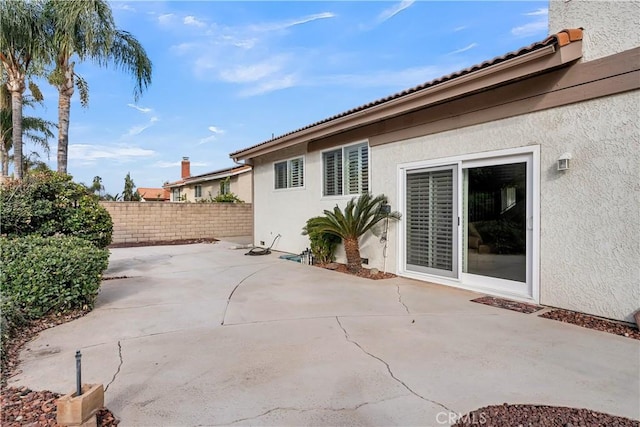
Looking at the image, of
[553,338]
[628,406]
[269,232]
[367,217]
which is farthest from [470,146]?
[269,232]

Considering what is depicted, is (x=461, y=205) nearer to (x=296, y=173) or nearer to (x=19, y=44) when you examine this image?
(x=296, y=173)

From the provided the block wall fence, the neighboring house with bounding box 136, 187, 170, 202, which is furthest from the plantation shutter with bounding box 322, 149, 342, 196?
the neighboring house with bounding box 136, 187, 170, 202

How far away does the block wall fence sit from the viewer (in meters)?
15.4

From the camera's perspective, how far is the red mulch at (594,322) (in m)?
4.16

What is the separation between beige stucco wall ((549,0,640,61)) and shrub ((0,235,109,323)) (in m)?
7.62

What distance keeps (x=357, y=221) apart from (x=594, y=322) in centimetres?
456

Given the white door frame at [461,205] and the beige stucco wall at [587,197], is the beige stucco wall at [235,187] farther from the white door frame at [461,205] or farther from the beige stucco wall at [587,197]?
the beige stucco wall at [587,197]

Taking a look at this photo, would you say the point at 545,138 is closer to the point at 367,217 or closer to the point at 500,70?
the point at 500,70

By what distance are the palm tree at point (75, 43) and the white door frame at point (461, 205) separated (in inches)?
384

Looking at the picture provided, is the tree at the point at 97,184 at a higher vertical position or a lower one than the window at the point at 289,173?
higher

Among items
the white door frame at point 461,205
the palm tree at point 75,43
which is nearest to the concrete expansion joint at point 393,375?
the white door frame at point 461,205

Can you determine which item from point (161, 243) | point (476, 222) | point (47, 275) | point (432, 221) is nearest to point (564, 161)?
point (476, 222)

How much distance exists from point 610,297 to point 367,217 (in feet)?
14.6

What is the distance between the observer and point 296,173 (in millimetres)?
11430
